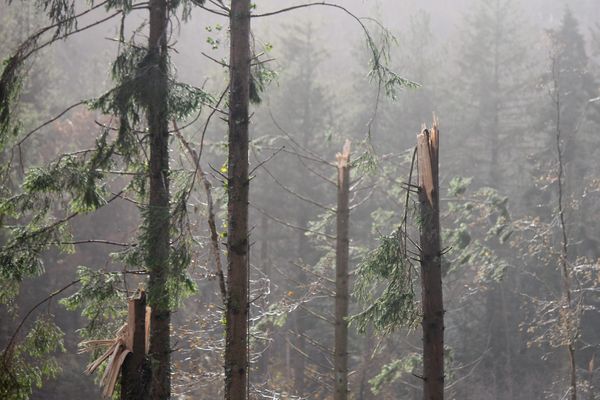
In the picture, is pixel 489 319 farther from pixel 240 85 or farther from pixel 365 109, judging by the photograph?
pixel 240 85

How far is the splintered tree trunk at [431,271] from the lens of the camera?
666 cm

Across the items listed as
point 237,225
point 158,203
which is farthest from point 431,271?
point 158,203

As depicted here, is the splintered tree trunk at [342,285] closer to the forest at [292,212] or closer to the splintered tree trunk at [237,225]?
the forest at [292,212]

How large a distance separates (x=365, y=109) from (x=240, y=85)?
813 inches

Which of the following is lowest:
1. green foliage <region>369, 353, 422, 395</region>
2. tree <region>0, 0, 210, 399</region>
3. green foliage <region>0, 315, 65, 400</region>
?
green foliage <region>369, 353, 422, 395</region>

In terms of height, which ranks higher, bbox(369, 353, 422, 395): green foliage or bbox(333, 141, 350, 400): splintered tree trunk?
bbox(333, 141, 350, 400): splintered tree trunk

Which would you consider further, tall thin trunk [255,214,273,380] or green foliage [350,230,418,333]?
tall thin trunk [255,214,273,380]

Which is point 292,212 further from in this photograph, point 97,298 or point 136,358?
point 136,358

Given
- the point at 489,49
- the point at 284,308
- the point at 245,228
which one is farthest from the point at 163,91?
the point at 489,49

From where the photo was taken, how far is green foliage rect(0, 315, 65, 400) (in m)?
6.22

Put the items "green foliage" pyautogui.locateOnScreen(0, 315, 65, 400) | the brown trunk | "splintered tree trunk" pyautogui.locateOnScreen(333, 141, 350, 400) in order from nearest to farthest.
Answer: the brown trunk
"green foliage" pyautogui.locateOnScreen(0, 315, 65, 400)
"splintered tree trunk" pyautogui.locateOnScreen(333, 141, 350, 400)

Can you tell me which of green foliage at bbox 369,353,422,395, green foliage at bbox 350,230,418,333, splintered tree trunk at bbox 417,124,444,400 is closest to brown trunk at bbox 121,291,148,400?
green foliage at bbox 350,230,418,333

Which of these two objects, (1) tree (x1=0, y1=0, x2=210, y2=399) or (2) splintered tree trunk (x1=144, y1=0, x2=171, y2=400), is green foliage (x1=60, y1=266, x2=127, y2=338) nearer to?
(1) tree (x1=0, y1=0, x2=210, y2=399)

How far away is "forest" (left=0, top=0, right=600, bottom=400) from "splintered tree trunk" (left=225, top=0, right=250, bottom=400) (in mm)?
20
